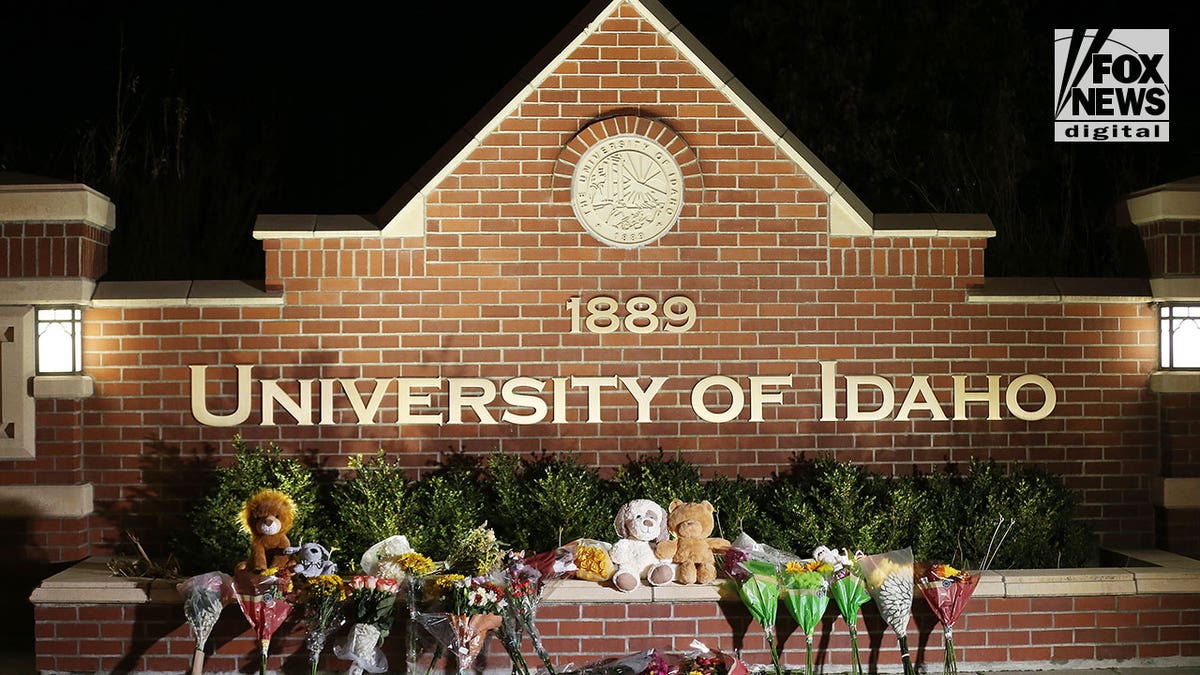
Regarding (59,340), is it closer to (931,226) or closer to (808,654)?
(808,654)

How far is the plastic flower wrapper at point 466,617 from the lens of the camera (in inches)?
252

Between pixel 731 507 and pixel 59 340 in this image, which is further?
pixel 59 340

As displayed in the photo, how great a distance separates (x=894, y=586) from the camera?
6613 mm

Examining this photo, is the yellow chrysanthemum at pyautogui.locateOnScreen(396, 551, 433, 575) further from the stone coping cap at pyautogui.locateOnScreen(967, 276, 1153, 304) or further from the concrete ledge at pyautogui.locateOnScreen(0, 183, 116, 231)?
the stone coping cap at pyautogui.locateOnScreen(967, 276, 1153, 304)

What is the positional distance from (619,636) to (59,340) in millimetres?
4113

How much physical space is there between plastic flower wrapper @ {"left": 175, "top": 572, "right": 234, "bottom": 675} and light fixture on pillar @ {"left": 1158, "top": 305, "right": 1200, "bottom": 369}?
6228 millimetres

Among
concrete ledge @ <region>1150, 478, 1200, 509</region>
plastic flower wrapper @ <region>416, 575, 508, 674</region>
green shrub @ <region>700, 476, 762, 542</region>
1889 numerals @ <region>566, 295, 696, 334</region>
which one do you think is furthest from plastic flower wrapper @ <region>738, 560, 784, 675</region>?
concrete ledge @ <region>1150, 478, 1200, 509</region>

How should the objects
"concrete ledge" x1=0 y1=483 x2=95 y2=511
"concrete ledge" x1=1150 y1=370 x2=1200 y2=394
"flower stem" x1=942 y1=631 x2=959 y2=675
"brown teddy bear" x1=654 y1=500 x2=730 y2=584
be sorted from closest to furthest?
1. "flower stem" x1=942 y1=631 x2=959 y2=675
2. "brown teddy bear" x1=654 y1=500 x2=730 y2=584
3. "concrete ledge" x1=0 y1=483 x2=95 y2=511
4. "concrete ledge" x1=1150 y1=370 x2=1200 y2=394

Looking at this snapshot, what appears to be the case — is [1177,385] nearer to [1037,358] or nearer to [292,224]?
[1037,358]

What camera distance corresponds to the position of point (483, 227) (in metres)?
7.94

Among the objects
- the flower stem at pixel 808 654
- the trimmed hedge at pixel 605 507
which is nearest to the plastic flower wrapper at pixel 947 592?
the trimmed hedge at pixel 605 507

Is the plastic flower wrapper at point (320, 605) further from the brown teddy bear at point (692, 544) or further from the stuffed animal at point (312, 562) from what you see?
the brown teddy bear at point (692, 544)

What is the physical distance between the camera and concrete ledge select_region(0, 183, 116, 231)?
7754 mm

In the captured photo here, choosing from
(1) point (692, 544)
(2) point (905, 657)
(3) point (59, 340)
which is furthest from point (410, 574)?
(3) point (59, 340)
